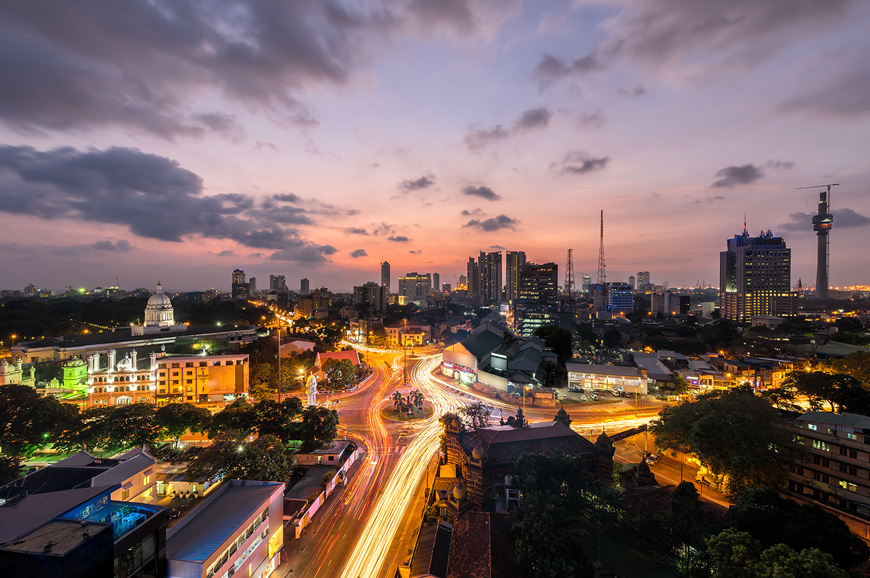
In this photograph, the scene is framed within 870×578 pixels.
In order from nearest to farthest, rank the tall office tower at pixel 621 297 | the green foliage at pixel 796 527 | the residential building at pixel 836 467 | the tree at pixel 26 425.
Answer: the green foliage at pixel 796 527
the residential building at pixel 836 467
the tree at pixel 26 425
the tall office tower at pixel 621 297

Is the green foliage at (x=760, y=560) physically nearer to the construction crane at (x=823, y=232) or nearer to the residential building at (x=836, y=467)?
the residential building at (x=836, y=467)

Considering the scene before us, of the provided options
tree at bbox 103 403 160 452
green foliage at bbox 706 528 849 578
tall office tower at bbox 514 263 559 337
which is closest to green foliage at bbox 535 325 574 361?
green foliage at bbox 706 528 849 578

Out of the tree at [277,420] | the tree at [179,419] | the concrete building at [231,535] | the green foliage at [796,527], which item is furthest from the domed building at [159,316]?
the green foliage at [796,527]

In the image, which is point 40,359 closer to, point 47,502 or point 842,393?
point 47,502

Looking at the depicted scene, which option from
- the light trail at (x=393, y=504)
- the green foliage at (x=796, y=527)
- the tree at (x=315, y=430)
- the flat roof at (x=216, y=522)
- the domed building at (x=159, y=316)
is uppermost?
the domed building at (x=159, y=316)

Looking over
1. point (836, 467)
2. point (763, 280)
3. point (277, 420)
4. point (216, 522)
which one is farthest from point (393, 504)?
point (763, 280)

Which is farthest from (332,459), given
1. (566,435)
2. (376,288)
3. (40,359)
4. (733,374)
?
(376,288)

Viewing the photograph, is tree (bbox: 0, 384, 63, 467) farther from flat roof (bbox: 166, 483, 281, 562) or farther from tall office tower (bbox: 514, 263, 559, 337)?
tall office tower (bbox: 514, 263, 559, 337)

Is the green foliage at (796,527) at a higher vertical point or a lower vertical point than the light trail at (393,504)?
higher
